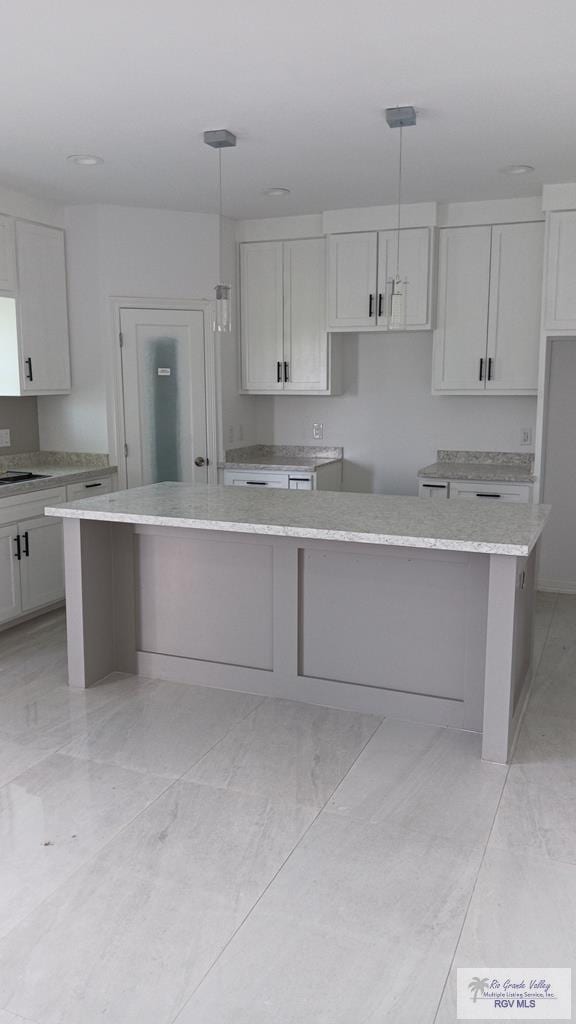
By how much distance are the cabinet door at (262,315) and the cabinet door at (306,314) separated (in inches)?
2.5

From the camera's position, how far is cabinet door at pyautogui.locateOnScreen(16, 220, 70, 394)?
16.1 feet

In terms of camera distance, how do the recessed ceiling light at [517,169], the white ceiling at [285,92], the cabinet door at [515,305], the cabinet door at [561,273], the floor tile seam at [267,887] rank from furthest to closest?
the cabinet door at [515,305] → the cabinet door at [561,273] → the recessed ceiling light at [517,169] → the white ceiling at [285,92] → the floor tile seam at [267,887]

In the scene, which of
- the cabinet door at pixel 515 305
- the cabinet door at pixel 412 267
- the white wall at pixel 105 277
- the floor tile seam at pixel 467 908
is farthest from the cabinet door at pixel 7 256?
the floor tile seam at pixel 467 908

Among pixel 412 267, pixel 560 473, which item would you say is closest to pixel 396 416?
pixel 412 267

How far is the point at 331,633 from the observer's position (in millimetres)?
3541

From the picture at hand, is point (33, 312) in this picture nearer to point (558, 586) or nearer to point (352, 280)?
point (352, 280)

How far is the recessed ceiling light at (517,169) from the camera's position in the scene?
4.32 metres

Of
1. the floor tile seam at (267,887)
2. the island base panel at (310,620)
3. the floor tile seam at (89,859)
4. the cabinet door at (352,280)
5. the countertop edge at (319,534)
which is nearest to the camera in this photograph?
the floor tile seam at (267,887)

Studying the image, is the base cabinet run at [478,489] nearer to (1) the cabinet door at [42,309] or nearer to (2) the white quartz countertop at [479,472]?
(2) the white quartz countertop at [479,472]

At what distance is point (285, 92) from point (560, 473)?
3241mm

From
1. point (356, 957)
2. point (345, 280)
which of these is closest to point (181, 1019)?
Answer: point (356, 957)

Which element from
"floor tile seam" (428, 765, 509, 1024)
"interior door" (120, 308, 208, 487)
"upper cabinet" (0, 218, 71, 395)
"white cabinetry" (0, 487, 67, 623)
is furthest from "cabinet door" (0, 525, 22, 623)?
"floor tile seam" (428, 765, 509, 1024)

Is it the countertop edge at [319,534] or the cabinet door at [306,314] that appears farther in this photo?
the cabinet door at [306,314]

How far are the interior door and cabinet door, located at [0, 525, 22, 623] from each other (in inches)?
45.7
